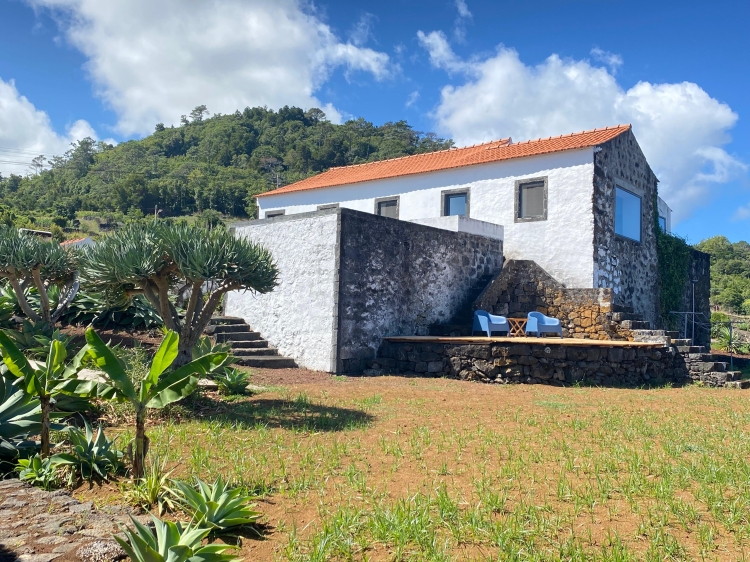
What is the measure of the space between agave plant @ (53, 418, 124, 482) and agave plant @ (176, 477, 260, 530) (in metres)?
1.11

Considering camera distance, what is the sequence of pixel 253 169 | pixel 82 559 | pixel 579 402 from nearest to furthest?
1. pixel 82 559
2. pixel 579 402
3. pixel 253 169

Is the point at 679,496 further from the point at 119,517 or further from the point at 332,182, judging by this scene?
the point at 332,182

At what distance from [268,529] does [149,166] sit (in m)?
60.6

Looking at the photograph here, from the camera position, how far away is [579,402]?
9.30 meters

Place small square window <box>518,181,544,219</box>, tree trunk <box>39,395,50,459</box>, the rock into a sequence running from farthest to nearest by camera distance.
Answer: small square window <box>518,181,544,219</box> < tree trunk <box>39,395,50,459</box> < the rock

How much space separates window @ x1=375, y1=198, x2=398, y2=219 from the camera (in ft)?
64.3

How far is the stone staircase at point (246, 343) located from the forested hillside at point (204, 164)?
2928 centimetres

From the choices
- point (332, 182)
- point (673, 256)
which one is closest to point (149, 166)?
point (332, 182)

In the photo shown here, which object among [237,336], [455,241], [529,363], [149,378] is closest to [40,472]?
[149,378]

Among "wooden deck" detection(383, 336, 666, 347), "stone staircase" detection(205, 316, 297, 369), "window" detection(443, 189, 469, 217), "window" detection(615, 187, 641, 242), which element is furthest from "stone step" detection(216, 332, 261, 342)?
"window" detection(615, 187, 641, 242)

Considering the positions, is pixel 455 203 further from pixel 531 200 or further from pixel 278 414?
pixel 278 414

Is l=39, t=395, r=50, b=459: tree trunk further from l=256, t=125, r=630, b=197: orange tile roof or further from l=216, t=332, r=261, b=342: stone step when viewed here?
l=256, t=125, r=630, b=197: orange tile roof

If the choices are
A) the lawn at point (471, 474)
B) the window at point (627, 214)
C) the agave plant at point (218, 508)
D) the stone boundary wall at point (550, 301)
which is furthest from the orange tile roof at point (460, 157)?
the agave plant at point (218, 508)

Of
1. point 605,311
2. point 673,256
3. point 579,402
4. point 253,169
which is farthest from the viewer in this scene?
point 253,169
